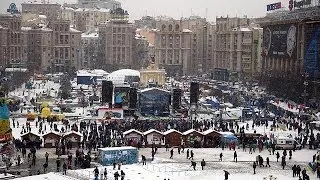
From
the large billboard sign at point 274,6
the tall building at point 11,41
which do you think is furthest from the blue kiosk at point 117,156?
the tall building at point 11,41

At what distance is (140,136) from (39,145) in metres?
5.88

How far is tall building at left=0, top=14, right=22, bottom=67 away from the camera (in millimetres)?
88875

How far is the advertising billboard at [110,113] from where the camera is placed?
48281 mm

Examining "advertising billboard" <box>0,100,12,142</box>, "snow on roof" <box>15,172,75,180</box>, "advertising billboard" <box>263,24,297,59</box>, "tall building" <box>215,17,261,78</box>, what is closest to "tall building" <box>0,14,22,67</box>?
"tall building" <box>215,17,261,78</box>

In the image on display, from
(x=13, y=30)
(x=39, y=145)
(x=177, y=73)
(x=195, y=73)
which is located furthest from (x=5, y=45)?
(x=39, y=145)

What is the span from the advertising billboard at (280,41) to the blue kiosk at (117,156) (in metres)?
42.5

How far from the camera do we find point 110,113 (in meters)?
48.5

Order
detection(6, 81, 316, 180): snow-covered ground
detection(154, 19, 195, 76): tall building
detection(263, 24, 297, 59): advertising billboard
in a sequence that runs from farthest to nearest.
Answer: detection(154, 19, 195, 76): tall building, detection(263, 24, 297, 59): advertising billboard, detection(6, 81, 316, 180): snow-covered ground

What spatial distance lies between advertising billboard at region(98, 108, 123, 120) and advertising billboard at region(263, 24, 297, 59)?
28742 mm

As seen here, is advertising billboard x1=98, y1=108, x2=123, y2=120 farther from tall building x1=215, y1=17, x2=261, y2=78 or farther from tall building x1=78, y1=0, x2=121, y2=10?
tall building x1=78, y1=0, x2=121, y2=10

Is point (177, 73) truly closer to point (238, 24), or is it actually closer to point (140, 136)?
point (238, 24)

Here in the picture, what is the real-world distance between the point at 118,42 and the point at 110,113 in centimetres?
5931

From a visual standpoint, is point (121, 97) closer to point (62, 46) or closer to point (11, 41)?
point (11, 41)

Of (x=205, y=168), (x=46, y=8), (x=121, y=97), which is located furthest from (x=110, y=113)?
(x=46, y=8)
